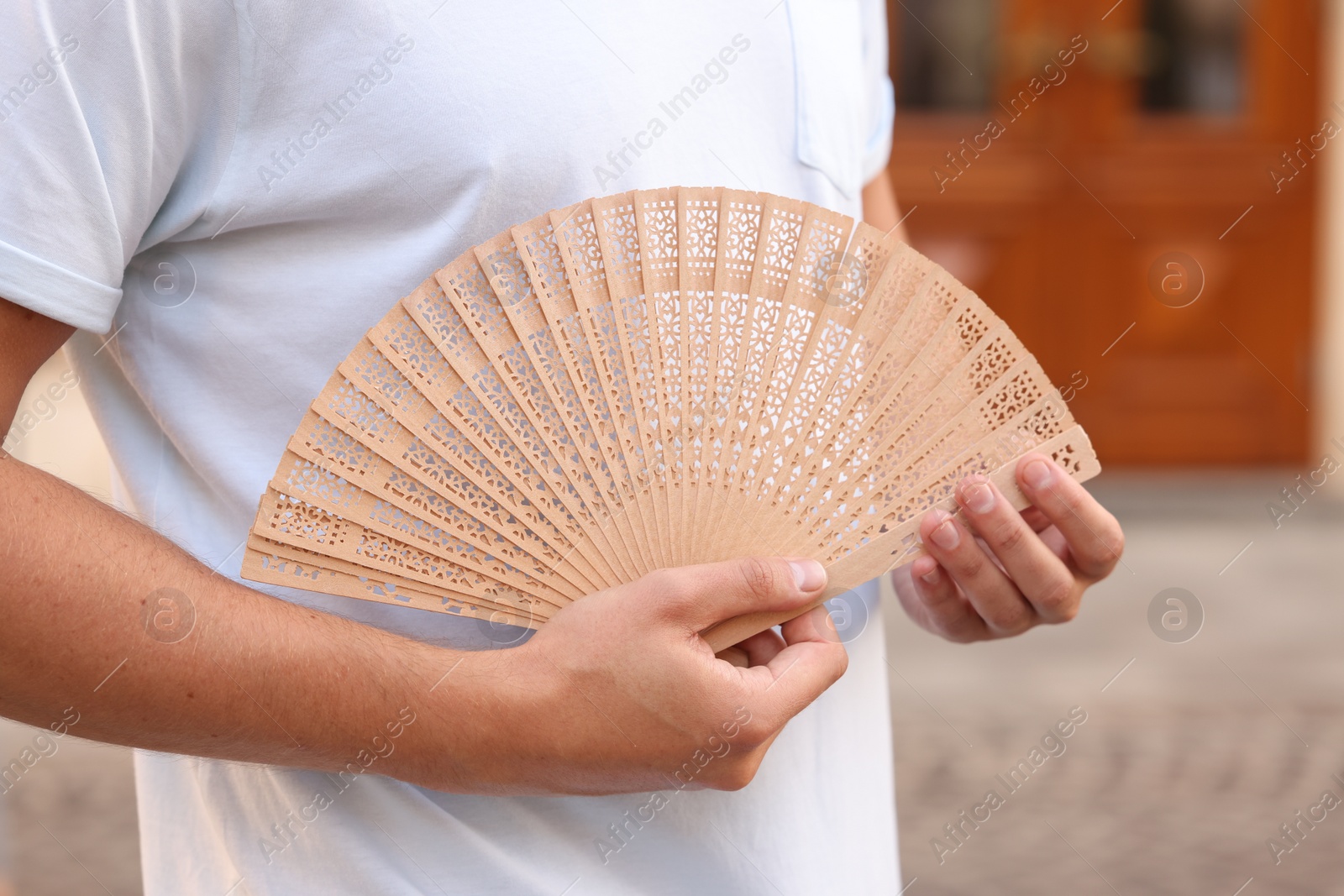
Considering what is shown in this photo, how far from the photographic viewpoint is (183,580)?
81 centimetres

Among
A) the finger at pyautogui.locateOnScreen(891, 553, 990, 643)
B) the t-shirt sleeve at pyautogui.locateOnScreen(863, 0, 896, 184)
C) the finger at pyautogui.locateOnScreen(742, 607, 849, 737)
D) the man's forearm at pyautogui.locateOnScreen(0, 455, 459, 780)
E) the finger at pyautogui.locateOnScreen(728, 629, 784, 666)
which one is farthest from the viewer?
the t-shirt sleeve at pyautogui.locateOnScreen(863, 0, 896, 184)

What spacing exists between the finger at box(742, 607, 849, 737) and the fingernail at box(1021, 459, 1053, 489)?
0.67 feet

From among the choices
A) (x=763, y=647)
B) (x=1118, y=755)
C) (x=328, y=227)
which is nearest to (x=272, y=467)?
(x=328, y=227)

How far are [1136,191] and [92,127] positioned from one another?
5247 mm

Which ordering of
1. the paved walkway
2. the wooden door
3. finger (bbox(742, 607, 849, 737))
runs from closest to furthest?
finger (bbox(742, 607, 849, 737)) < the paved walkway < the wooden door

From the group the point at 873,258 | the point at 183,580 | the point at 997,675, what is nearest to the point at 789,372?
the point at 873,258

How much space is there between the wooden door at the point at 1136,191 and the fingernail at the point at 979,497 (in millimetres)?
4519

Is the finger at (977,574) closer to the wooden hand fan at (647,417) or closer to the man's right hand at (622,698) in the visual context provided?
the wooden hand fan at (647,417)

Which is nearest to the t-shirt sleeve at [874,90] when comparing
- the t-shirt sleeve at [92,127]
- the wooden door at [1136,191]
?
the t-shirt sleeve at [92,127]

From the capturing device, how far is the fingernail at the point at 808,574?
2.97ft

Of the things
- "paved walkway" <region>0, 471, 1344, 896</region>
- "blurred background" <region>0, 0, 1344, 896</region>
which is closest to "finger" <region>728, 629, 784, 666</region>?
"paved walkway" <region>0, 471, 1344, 896</region>

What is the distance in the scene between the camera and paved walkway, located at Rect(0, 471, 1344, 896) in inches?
120

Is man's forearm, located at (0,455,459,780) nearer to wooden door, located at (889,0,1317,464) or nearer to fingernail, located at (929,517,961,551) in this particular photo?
fingernail, located at (929,517,961,551)

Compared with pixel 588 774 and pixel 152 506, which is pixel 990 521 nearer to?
pixel 588 774
